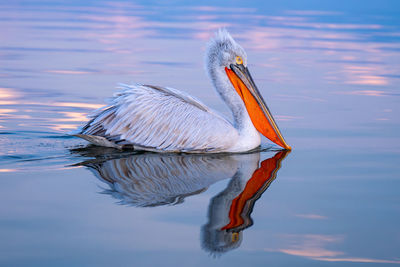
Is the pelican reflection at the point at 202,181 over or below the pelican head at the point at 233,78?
below

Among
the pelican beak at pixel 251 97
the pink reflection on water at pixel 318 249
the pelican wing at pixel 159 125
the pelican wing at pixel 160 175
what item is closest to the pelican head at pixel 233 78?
the pelican beak at pixel 251 97

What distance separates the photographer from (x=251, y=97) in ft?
21.9

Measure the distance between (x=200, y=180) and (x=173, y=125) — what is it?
1159 mm

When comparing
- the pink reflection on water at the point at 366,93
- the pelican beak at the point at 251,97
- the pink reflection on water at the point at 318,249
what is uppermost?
the pink reflection on water at the point at 366,93

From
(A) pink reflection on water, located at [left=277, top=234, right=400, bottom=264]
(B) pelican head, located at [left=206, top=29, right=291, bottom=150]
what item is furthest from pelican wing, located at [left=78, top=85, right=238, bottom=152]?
(A) pink reflection on water, located at [left=277, top=234, right=400, bottom=264]

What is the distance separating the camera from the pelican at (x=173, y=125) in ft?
20.3

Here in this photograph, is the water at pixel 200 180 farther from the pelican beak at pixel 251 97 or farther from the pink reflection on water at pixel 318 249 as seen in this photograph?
the pelican beak at pixel 251 97

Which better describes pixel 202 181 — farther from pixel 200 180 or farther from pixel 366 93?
pixel 366 93

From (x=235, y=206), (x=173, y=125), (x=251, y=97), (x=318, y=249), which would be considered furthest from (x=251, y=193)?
(x=251, y=97)

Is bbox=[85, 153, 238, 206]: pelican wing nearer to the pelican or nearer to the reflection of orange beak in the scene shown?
the pelican

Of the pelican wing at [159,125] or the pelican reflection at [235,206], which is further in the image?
the pelican wing at [159,125]

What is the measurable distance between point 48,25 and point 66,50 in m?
4.83

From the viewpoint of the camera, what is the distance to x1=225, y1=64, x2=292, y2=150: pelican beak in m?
6.58

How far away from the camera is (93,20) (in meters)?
20.0
